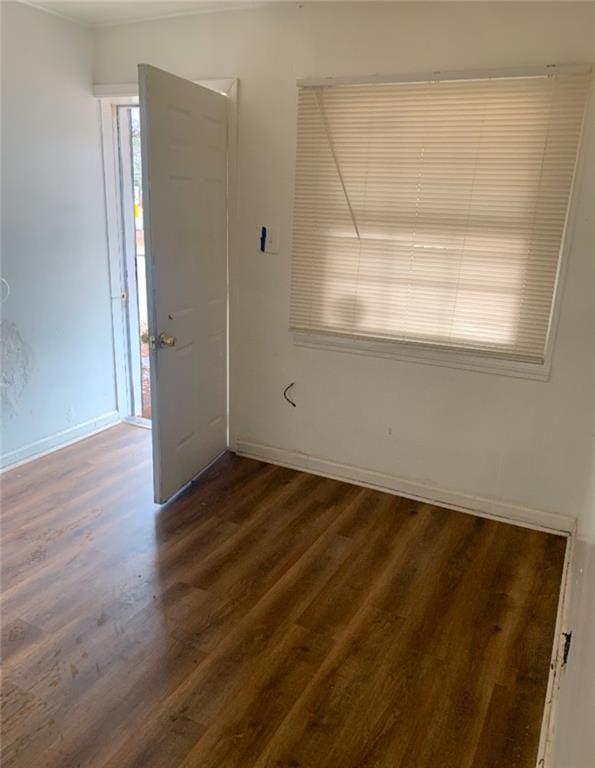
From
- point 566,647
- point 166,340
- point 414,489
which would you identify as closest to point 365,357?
point 414,489

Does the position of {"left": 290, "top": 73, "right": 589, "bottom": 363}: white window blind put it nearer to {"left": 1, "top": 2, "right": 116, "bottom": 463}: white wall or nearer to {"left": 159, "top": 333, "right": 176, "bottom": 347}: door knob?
{"left": 159, "top": 333, "right": 176, "bottom": 347}: door knob

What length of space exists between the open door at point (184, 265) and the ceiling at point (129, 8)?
47 cm

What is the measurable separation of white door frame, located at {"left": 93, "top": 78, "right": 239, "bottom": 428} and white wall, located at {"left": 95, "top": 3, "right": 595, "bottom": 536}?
0.19 feet

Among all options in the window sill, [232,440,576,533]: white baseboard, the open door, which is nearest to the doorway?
the open door

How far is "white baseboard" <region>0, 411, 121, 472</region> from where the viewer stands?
10.6 ft

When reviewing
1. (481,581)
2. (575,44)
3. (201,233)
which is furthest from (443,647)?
(575,44)

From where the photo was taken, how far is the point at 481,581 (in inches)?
94.0

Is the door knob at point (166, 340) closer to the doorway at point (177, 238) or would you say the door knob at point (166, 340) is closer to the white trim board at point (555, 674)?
the doorway at point (177, 238)

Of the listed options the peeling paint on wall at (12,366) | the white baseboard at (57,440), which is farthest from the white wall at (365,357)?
the peeling paint on wall at (12,366)

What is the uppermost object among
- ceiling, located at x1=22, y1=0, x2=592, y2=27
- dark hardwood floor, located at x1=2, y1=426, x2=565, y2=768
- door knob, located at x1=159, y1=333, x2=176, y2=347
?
ceiling, located at x1=22, y1=0, x2=592, y2=27

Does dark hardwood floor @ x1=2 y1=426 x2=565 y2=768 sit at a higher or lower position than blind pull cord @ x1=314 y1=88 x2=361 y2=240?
lower

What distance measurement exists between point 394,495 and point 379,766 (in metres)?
1.62

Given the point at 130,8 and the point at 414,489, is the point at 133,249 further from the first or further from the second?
the point at 414,489

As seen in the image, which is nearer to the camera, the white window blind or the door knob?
the white window blind
